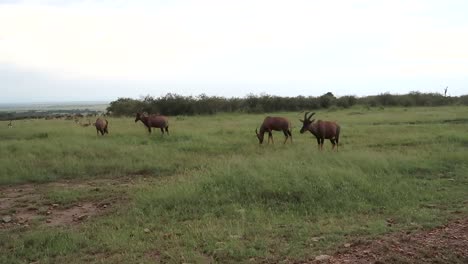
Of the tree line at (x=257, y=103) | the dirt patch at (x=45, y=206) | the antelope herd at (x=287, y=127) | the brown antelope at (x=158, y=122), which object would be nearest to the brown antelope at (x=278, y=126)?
the antelope herd at (x=287, y=127)

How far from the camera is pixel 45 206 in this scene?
8.59m

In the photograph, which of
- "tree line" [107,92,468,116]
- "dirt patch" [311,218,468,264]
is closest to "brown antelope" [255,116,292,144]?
"dirt patch" [311,218,468,264]

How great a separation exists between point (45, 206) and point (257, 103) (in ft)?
118

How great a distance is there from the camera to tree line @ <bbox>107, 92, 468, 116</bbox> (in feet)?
137

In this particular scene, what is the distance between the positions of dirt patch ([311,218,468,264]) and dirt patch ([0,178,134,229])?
449 cm

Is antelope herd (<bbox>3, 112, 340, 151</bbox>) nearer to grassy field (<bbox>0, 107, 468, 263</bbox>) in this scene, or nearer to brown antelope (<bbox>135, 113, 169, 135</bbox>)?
brown antelope (<bbox>135, 113, 169, 135</bbox>)

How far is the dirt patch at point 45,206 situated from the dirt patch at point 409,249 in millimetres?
4487

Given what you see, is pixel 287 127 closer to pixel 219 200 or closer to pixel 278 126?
pixel 278 126

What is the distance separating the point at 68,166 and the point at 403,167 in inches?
328

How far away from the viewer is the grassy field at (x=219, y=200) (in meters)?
5.82

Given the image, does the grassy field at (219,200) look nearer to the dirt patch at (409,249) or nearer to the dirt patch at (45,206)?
the dirt patch at (45,206)

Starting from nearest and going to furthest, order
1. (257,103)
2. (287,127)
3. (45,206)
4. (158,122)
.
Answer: (45,206) → (287,127) → (158,122) → (257,103)

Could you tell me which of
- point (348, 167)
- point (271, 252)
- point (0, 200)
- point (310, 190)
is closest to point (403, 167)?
point (348, 167)

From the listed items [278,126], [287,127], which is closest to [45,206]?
[278,126]
